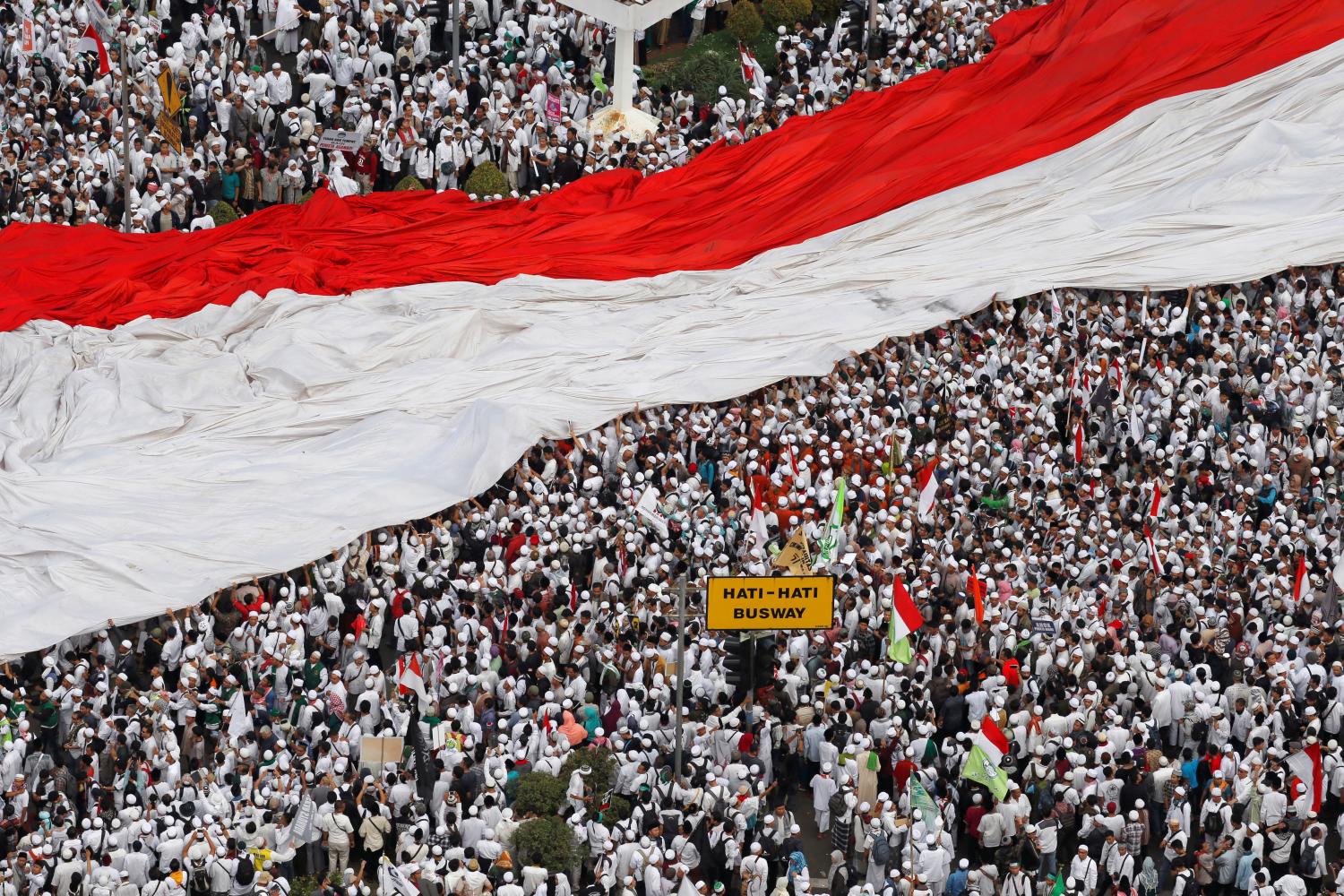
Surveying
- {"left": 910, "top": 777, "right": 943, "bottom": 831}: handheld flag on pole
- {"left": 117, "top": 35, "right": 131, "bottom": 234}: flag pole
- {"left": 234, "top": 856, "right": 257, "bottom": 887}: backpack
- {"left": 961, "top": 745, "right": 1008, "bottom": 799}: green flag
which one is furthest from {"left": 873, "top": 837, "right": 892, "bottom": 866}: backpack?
{"left": 117, "top": 35, "right": 131, "bottom": 234}: flag pole

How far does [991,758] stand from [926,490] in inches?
201

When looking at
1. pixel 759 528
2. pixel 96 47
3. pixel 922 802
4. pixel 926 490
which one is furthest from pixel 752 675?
pixel 96 47

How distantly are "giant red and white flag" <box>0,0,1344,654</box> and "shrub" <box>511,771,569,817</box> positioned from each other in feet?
16.3

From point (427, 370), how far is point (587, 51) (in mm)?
9339

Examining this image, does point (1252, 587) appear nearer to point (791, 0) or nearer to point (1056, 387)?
point (1056, 387)

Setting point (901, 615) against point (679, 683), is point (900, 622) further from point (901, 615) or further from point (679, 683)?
point (679, 683)

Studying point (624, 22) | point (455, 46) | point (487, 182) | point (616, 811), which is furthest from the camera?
point (624, 22)

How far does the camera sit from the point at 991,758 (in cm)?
2652

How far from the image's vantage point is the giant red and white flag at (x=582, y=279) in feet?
102

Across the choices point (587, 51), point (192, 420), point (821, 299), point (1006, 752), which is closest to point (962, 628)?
point (1006, 752)

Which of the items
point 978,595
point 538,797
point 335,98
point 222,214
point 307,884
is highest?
point 335,98

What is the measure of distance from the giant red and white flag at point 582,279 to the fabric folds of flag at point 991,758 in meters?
7.69

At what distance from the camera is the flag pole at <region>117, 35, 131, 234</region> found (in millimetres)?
36938

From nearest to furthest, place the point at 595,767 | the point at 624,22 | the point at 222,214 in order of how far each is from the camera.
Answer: the point at 595,767, the point at 222,214, the point at 624,22
